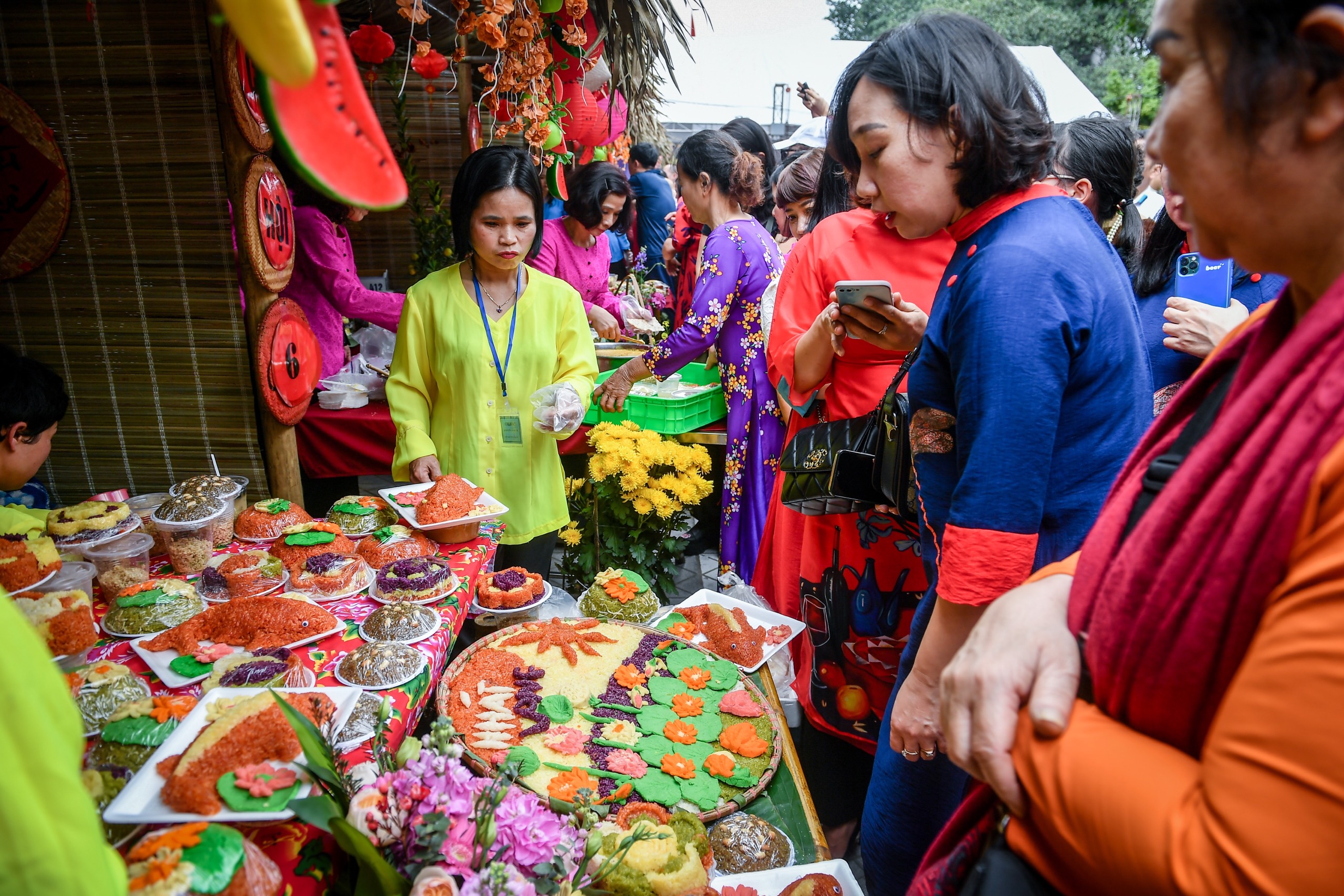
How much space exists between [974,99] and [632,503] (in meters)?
2.47

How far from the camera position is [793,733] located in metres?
2.65

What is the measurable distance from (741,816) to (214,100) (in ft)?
9.91

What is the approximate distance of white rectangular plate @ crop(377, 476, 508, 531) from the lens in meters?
2.26

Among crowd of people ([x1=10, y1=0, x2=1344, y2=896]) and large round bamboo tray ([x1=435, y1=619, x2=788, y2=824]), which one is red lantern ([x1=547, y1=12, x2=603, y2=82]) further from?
large round bamboo tray ([x1=435, y1=619, x2=788, y2=824])

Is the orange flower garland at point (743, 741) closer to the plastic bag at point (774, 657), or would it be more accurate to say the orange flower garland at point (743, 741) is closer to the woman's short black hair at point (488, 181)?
the plastic bag at point (774, 657)

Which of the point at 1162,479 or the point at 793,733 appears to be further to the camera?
the point at 793,733

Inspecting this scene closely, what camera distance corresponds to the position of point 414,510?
2332 mm

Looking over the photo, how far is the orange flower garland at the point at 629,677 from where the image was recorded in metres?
1.86

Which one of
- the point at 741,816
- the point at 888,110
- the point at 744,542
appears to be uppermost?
the point at 888,110

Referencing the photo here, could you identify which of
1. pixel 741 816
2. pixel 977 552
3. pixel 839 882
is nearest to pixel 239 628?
pixel 741 816

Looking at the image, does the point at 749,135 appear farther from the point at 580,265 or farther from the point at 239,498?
the point at 239,498

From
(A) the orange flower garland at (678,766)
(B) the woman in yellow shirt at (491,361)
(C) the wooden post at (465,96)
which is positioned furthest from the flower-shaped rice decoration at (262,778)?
(C) the wooden post at (465,96)

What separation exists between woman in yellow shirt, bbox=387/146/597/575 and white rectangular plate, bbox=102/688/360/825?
1433mm

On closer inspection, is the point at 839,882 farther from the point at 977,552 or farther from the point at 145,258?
the point at 145,258
